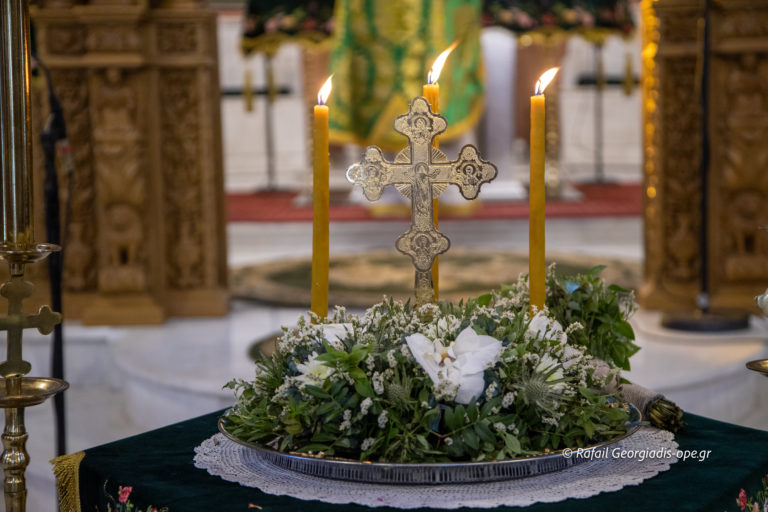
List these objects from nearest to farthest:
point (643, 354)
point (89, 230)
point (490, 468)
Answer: point (490, 468), point (643, 354), point (89, 230)

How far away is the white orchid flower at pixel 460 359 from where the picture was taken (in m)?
1.08

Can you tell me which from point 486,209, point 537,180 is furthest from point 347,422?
point 486,209

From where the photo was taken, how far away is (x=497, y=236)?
20.3 ft

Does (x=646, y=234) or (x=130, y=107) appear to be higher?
(x=130, y=107)

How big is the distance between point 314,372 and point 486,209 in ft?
18.5

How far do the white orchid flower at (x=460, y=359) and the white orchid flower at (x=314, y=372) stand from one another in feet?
0.31

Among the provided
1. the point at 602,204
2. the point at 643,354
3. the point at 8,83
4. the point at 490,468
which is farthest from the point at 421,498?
the point at 602,204

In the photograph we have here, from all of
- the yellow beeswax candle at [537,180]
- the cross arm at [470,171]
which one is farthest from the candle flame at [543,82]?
the cross arm at [470,171]

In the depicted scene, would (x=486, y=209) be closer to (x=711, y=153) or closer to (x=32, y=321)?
(x=711, y=153)

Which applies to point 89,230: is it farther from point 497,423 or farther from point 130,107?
point 497,423

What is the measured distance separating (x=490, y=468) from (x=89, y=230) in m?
3.05

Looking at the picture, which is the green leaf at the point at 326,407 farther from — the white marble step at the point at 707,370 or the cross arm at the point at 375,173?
the white marble step at the point at 707,370

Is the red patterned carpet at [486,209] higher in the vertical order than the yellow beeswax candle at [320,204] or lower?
lower

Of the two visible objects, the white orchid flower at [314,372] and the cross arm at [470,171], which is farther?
the cross arm at [470,171]
